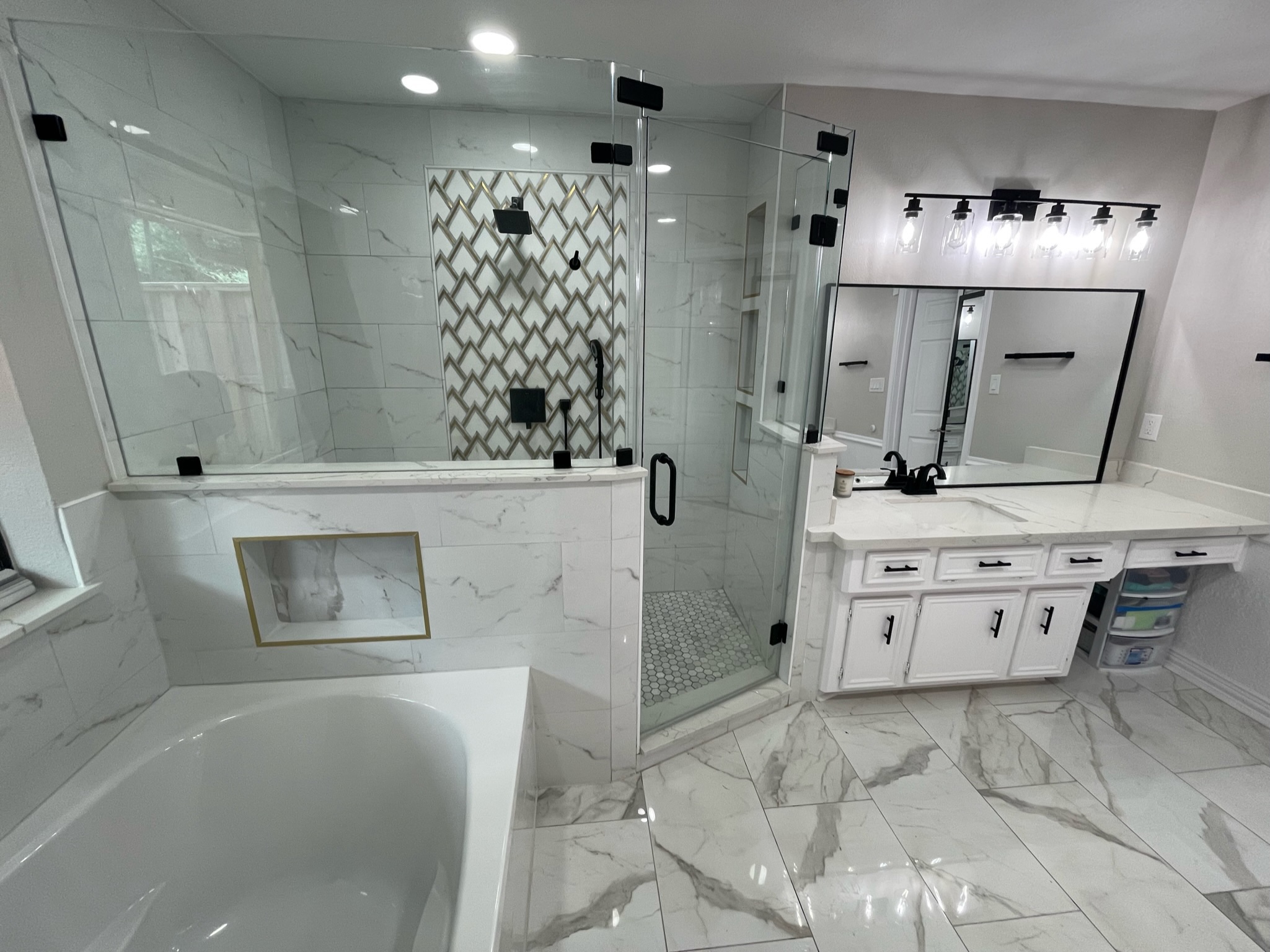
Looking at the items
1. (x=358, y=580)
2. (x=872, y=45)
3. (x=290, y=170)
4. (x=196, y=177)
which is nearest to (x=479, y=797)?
(x=358, y=580)

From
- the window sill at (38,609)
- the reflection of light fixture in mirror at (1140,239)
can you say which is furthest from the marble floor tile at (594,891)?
the reflection of light fixture in mirror at (1140,239)

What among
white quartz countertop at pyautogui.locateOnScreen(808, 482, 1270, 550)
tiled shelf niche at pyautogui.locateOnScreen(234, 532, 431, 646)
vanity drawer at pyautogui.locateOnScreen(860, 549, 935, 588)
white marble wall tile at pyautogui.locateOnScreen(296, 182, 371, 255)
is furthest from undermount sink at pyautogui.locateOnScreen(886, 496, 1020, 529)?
white marble wall tile at pyautogui.locateOnScreen(296, 182, 371, 255)

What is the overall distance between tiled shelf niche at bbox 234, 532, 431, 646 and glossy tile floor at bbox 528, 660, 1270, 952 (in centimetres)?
82

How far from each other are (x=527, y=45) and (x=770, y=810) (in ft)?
8.98

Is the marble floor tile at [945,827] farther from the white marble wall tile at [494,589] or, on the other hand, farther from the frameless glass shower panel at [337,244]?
the frameless glass shower panel at [337,244]

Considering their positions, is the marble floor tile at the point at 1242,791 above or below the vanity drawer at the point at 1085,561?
below

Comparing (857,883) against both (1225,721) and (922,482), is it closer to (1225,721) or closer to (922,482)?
(922,482)

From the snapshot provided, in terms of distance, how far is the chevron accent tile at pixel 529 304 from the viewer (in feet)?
5.11

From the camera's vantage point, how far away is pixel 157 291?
4.56ft

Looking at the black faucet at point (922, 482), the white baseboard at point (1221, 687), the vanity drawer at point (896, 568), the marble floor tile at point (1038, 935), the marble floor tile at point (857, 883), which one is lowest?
the marble floor tile at point (857, 883)

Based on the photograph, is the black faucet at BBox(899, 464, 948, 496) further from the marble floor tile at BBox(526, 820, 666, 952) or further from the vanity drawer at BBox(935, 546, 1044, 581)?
the marble floor tile at BBox(526, 820, 666, 952)

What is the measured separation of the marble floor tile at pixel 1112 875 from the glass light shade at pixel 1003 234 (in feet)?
6.98

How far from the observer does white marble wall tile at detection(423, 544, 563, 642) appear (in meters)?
1.46

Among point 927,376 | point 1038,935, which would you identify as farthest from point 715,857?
point 927,376
